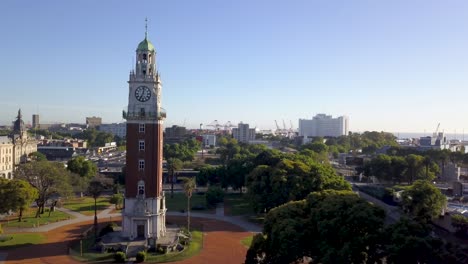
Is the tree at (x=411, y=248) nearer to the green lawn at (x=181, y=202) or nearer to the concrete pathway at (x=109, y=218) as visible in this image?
the concrete pathway at (x=109, y=218)

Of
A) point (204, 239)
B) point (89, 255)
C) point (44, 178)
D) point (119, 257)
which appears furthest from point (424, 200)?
Answer: point (44, 178)

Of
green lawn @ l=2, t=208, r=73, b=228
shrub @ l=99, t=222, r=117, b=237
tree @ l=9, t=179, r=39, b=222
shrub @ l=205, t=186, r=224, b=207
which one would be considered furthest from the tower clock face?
shrub @ l=205, t=186, r=224, b=207

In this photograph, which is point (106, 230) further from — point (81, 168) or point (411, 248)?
point (411, 248)

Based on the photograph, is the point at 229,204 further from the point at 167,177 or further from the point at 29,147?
the point at 29,147

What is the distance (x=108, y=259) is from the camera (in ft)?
146

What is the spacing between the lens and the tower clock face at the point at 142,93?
50656 mm

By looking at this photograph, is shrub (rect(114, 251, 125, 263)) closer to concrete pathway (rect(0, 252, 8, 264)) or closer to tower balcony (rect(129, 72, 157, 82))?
concrete pathway (rect(0, 252, 8, 264))

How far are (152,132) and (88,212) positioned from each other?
2626cm

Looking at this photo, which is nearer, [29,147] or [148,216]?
[148,216]

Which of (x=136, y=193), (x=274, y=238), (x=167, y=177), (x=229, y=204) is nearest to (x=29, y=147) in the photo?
(x=167, y=177)

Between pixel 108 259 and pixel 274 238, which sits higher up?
pixel 274 238

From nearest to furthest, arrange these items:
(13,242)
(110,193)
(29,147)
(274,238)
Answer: (274,238)
(13,242)
(110,193)
(29,147)

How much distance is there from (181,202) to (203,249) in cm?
3037

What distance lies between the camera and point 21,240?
168 feet
